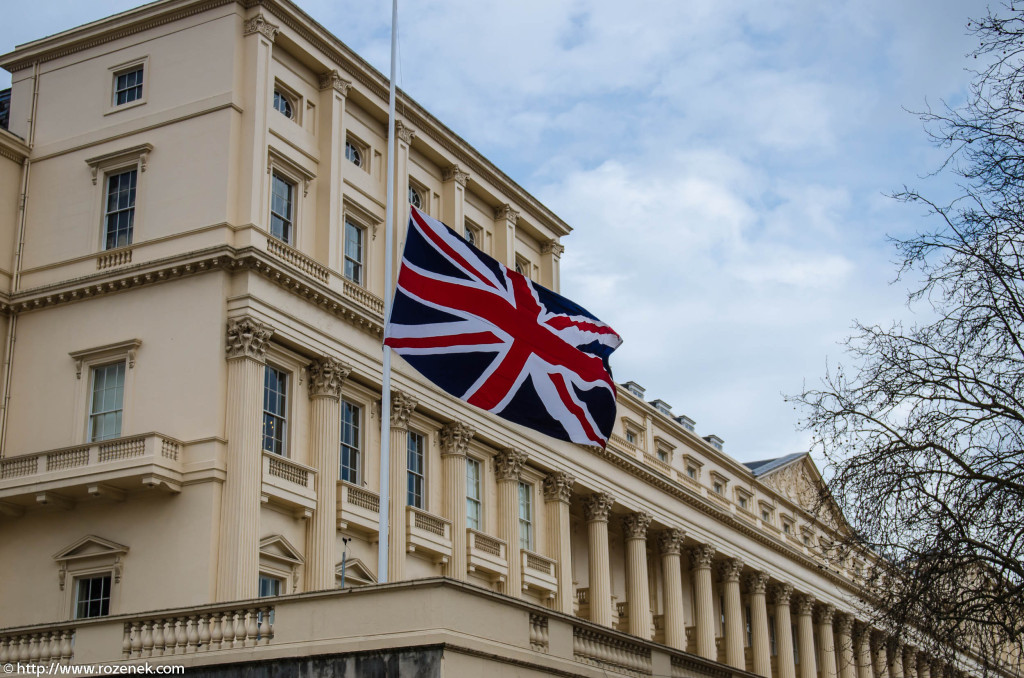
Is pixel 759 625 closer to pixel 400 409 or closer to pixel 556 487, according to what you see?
pixel 556 487

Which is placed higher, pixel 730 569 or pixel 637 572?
pixel 730 569

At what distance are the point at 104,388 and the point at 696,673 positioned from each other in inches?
669

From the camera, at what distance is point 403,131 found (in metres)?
42.3

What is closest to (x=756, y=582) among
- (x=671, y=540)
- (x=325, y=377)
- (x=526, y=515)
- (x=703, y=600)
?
(x=703, y=600)

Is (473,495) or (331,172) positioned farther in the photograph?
(473,495)

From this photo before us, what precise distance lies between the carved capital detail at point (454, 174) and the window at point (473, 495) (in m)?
9.14

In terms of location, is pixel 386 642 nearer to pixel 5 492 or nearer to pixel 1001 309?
pixel 1001 309

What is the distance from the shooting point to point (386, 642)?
829 inches

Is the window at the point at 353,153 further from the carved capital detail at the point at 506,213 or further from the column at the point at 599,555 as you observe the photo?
the column at the point at 599,555

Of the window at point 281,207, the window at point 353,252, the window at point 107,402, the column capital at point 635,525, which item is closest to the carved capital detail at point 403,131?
the window at point 353,252

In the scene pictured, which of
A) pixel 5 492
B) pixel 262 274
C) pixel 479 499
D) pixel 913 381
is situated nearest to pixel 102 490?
pixel 5 492

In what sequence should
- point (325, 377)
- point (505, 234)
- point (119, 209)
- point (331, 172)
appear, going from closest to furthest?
point (325, 377), point (119, 209), point (331, 172), point (505, 234)

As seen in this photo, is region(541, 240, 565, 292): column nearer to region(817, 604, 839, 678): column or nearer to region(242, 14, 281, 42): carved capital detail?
region(242, 14, 281, 42): carved capital detail

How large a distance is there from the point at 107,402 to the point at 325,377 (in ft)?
18.4
